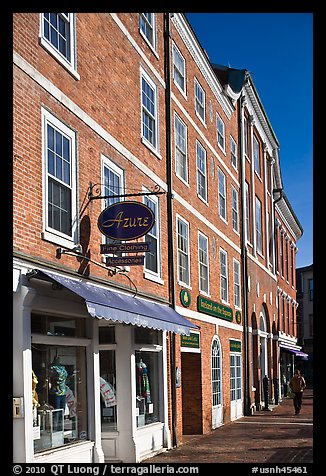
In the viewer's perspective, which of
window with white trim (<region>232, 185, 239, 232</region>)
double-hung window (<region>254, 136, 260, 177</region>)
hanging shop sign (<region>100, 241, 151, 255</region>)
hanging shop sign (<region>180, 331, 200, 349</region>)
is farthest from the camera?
double-hung window (<region>254, 136, 260, 177</region>)

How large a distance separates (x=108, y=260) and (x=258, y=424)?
13.1 meters

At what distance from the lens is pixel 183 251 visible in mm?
20734

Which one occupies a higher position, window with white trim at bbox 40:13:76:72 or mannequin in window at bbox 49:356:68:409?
window with white trim at bbox 40:13:76:72

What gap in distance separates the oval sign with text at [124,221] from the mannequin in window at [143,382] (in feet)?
14.1

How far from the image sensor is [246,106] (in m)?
32.1

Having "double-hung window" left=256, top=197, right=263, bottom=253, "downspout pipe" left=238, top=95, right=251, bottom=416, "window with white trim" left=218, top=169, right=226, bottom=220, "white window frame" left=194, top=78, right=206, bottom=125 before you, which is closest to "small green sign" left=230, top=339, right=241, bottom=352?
"downspout pipe" left=238, top=95, right=251, bottom=416

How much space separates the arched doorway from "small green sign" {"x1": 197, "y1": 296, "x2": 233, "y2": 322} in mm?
855

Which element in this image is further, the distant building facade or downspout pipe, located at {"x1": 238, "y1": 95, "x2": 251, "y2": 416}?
the distant building facade

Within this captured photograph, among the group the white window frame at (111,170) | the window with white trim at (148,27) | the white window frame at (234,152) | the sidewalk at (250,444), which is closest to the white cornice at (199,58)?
the white window frame at (234,152)

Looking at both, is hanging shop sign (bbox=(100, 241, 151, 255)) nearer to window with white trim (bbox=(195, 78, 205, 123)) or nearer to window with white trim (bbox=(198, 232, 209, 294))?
window with white trim (bbox=(198, 232, 209, 294))

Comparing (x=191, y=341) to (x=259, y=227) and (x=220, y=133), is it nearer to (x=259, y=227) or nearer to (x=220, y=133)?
(x=220, y=133)

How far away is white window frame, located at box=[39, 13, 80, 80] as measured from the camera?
12.3m

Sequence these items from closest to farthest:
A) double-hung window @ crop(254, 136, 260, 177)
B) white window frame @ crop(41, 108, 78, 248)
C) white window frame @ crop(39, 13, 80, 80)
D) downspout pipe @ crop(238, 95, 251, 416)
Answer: white window frame @ crop(41, 108, 78, 248) < white window frame @ crop(39, 13, 80, 80) < downspout pipe @ crop(238, 95, 251, 416) < double-hung window @ crop(254, 136, 260, 177)

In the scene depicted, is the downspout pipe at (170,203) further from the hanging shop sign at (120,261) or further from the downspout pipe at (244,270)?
the downspout pipe at (244,270)
